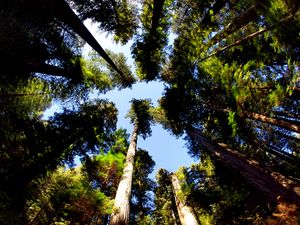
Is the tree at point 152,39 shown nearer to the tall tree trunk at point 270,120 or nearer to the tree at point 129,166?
the tree at point 129,166

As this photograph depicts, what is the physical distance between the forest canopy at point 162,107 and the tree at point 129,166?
79mm

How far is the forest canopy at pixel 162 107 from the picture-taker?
7062mm

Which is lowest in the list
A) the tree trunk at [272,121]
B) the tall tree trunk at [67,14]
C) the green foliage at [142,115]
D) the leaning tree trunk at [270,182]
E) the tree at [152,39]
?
the leaning tree trunk at [270,182]

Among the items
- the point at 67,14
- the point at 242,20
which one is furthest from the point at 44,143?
the point at 242,20

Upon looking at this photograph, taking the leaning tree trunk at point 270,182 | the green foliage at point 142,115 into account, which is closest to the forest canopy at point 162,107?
the leaning tree trunk at point 270,182

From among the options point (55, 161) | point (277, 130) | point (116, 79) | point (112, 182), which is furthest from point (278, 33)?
point (116, 79)

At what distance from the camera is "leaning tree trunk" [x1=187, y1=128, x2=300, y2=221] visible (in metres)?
5.03

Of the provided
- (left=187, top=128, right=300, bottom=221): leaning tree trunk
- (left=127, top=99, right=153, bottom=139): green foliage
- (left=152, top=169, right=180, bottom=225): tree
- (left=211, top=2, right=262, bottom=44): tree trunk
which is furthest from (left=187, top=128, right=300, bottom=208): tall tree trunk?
(left=127, top=99, right=153, bottom=139): green foliage

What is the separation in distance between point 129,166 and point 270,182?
5960 millimetres

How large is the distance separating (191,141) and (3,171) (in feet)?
34.6

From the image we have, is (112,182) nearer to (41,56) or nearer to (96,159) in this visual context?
(96,159)

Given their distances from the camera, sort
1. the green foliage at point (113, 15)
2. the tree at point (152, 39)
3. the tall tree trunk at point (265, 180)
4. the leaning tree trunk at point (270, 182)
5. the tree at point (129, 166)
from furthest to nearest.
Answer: the tree at point (152, 39)
the green foliage at point (113, 15)
the tree at point (129, 166)
the tall tree trunk at point (265, 180)
the leaning tree trunk at point (270, 182)

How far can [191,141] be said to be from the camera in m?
15.3

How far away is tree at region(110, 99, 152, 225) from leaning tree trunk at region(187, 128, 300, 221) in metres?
3.80
